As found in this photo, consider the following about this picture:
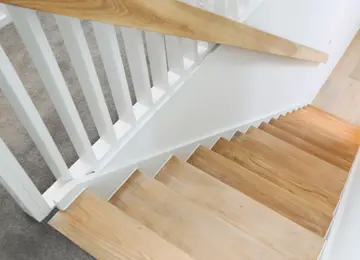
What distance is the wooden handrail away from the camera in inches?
34.9

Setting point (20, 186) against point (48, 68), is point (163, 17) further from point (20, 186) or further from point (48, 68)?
point (20, 186)

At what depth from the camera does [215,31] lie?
4.75 feet

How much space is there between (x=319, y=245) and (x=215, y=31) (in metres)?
0.84

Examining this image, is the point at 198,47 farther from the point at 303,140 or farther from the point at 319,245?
the point at 303,140

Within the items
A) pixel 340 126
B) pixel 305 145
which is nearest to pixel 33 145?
pixel 305 145

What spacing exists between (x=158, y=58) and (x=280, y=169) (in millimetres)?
945

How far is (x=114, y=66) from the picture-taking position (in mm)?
1283

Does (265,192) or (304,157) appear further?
(304,157)

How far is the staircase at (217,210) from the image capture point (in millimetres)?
1238

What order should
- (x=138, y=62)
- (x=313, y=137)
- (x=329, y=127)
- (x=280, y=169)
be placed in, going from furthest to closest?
(x=329, y=127) < (x=313, y=137) < (x=280, y=169) < (x=138, y=62)

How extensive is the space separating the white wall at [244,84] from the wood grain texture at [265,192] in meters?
0.14

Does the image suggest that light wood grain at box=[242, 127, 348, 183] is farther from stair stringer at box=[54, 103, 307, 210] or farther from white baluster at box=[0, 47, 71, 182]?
white baluster at box=[0, 47, 71, 182]

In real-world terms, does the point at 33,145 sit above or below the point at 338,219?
above

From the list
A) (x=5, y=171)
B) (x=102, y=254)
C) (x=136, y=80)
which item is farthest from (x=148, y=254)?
(x=136, y=80)
